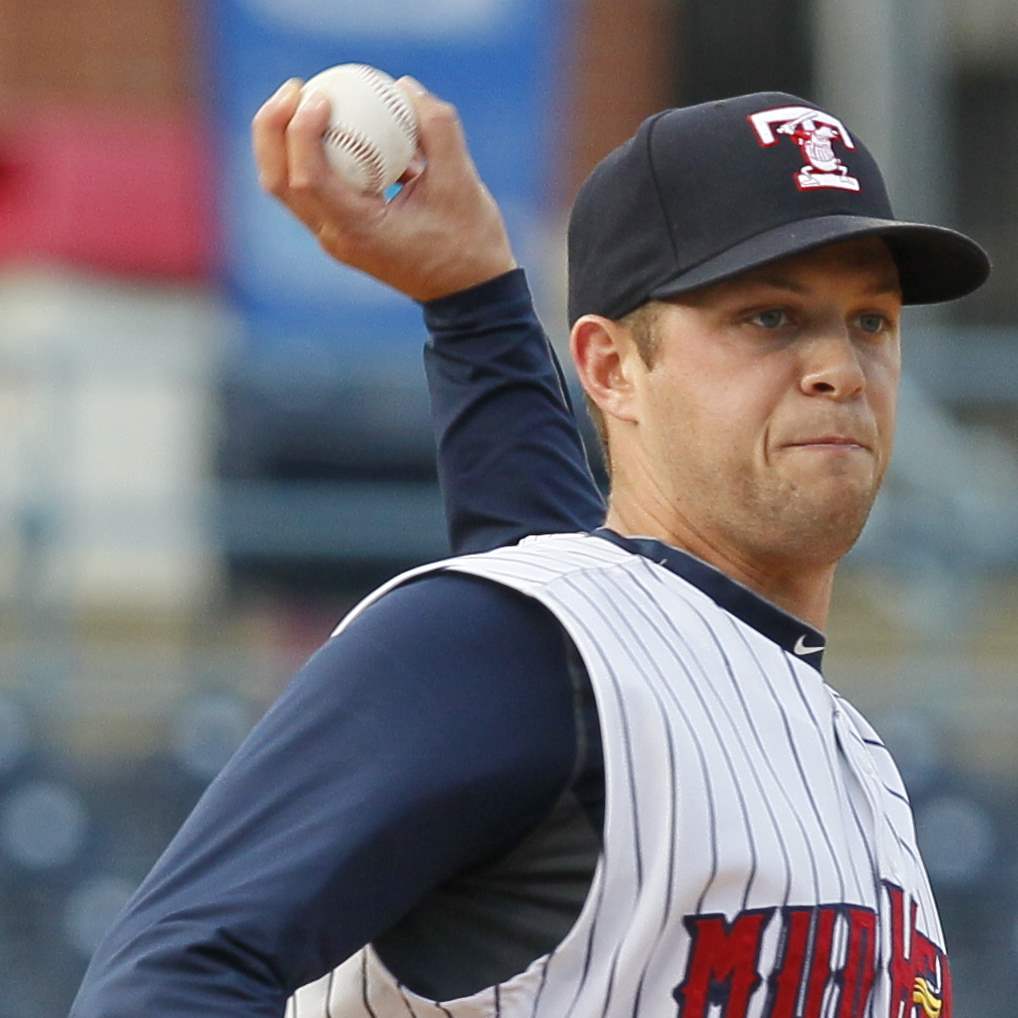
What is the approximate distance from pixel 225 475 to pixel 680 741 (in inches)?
235

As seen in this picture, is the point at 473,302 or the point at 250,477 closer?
the point at 473,302

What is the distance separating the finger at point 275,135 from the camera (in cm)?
216

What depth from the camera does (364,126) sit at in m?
2.20

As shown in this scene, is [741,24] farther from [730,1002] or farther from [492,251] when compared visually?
[730,1002]

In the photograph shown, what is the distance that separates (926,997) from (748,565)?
44 centimetres

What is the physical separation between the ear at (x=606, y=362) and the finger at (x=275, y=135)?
34 centimetres

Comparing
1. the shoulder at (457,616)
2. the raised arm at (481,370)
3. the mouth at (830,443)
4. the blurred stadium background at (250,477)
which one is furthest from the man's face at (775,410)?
the blurred stadium background at (250,477)

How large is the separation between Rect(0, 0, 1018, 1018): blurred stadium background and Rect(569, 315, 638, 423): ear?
4.05 meters

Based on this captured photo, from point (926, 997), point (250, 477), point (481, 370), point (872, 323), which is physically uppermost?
point (872, 323)

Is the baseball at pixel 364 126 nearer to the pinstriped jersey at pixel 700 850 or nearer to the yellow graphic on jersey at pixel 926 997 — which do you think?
the pinstriped jersey at pixel 700 850

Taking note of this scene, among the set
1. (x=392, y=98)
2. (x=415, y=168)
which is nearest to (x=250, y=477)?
(x=415, y=168)

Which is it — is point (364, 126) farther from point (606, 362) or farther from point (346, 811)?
point (346, 811)

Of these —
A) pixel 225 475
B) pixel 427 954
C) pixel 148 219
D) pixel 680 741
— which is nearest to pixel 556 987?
pixel 427 954

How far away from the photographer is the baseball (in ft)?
7.16
